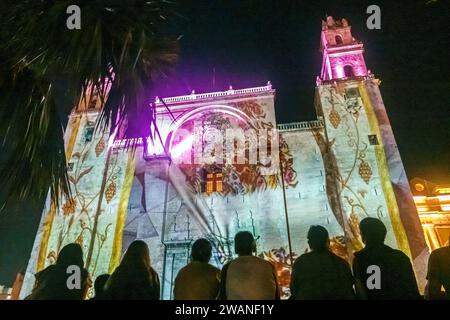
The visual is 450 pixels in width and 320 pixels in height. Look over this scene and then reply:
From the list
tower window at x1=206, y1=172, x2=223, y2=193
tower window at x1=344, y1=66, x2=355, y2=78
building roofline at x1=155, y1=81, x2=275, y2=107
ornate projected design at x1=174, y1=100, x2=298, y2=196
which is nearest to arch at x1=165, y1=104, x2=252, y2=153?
ornate projected design at x1=174, y1=100, x2=298, y2=196

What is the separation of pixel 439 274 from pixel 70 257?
11.8ft

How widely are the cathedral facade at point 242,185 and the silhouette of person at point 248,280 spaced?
1010 centimetres

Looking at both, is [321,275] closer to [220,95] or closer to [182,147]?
[182,147]

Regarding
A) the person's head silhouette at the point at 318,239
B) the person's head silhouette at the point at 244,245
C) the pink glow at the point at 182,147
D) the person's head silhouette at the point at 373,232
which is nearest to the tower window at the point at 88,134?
the pink glow at the point at 182,147

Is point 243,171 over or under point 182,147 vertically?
under

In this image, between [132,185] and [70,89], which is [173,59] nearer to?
[70,89]

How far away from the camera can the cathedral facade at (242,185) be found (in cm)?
1343

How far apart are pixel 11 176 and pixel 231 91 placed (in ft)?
50.1

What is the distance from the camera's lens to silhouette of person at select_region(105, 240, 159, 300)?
2.77 m

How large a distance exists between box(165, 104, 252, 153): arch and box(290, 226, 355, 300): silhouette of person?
550 inches

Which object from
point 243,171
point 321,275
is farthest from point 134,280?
point 243,171

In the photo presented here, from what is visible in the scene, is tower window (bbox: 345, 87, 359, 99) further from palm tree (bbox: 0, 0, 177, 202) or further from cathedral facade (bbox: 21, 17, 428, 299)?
palm tree (bbox: 0, 0, 177, 202)

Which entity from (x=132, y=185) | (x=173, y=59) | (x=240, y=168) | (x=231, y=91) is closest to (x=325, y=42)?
(x=231, y=91)

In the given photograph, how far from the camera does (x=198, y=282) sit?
3018 mm
